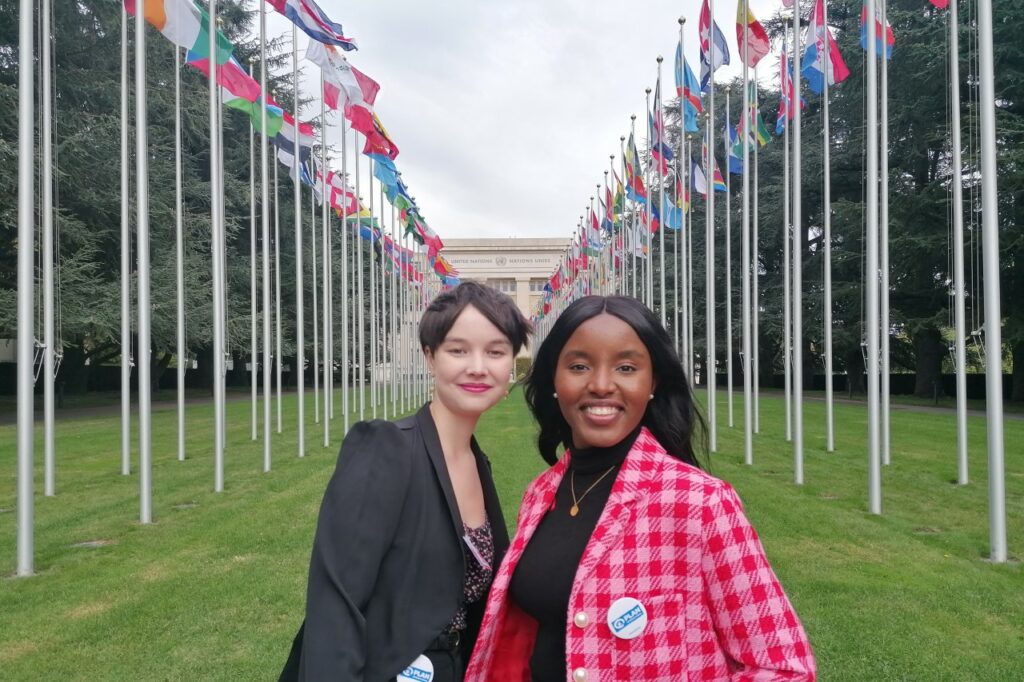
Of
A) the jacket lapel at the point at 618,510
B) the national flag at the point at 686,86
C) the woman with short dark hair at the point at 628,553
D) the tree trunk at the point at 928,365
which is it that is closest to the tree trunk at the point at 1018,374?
the tree trunk at the point at 928,365

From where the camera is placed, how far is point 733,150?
17.0 m

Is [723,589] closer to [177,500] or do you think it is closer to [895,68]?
[177,500]

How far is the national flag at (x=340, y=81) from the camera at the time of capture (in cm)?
1398

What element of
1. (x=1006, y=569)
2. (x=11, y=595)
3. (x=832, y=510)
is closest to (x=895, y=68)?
(x=832, y=510)

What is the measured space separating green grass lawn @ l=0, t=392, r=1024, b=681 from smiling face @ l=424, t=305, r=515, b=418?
10.0 feet

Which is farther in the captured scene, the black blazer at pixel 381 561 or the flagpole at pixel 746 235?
the flagpole at pixel 746 235

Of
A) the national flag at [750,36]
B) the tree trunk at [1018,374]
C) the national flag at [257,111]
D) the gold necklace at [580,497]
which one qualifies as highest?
the national flag at [750,36]

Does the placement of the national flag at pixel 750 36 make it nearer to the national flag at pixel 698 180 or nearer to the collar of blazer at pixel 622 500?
the national flag at pixel 698 180

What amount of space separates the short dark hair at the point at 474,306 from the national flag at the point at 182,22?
9.33 m

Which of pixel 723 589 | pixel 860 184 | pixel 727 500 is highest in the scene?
pixel 860 184

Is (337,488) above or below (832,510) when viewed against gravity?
above

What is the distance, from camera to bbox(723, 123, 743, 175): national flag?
661 inches

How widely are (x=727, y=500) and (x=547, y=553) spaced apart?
0.42 metres

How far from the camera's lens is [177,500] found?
10047 mm
